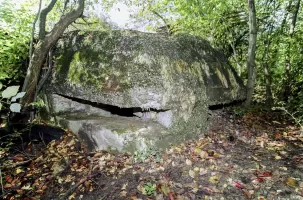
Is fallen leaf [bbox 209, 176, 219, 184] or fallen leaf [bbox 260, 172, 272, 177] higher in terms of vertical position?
fallen leaf [bbox 260, 172, 272, 177]

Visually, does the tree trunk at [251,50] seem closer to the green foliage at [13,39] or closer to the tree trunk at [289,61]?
the tree trunk at [289,61]

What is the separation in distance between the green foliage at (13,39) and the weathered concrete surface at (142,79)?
90 cm

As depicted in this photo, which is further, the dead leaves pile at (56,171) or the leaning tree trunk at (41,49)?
the leaning tree trunk at (41,49)

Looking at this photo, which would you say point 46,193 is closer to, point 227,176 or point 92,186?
point 92,186

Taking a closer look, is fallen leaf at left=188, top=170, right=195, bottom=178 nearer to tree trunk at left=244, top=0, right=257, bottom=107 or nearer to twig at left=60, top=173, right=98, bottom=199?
twig at left=60, top=173, right=98, bottom=199

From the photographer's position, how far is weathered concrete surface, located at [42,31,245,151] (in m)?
4.16

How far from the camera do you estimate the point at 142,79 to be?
4141 mm

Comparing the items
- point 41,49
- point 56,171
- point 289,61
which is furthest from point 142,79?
point 289,61

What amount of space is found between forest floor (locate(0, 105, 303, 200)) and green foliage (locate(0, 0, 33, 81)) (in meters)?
1.92

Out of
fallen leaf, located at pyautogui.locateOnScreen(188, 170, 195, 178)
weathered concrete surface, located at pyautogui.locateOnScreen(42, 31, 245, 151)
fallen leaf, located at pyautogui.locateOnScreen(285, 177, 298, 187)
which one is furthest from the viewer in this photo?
weathered concrete surface, located at pyautogui.locateOnScreen(42, 31, 245, 151)

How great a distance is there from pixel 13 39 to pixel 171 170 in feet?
14.3

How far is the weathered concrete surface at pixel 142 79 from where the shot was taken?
4164 mm

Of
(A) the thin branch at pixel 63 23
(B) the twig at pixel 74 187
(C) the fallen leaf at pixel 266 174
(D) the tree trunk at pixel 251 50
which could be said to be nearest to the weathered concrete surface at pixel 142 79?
(A) the thin branch at pixel 63 23

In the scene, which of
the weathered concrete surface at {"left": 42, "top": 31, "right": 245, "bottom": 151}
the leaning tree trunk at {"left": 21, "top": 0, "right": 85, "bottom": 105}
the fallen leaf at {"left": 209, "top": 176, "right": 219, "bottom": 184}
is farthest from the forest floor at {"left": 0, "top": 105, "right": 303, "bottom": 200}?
the leaning tree trunk at {"left": 21, "top": 0, "right": 85, "bottom": 105}
